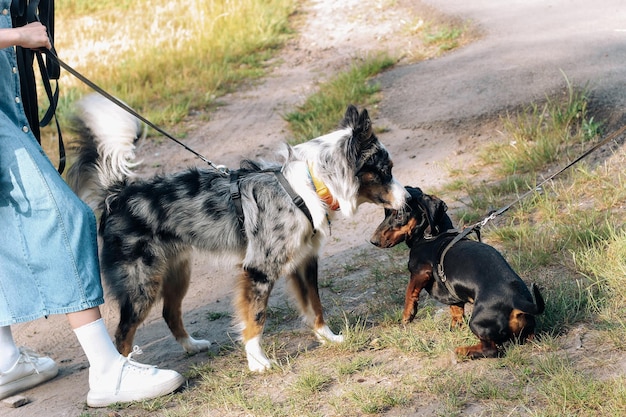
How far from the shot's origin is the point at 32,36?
12.2ft

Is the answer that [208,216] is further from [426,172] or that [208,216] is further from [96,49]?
[96,49]

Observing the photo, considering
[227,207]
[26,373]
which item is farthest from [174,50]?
[26,373]

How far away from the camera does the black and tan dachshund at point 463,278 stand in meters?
3.89

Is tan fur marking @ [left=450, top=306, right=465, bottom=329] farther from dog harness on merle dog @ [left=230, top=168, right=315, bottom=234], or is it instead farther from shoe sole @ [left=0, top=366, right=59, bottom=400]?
shoe sole @ [left=0, top=366, right=59, bottom=400]

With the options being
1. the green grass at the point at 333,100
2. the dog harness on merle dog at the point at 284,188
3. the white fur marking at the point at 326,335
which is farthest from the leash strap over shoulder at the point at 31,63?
the green grass at the point at 333,100

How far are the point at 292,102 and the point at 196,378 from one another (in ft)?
18.1

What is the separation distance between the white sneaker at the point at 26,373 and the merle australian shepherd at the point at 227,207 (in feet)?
1.80

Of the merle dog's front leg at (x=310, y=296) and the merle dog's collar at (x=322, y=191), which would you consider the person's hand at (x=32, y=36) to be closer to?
the merle dog's collar at (x=322, y=191)

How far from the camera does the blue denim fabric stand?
3.85 meters

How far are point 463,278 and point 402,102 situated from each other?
15.2ft

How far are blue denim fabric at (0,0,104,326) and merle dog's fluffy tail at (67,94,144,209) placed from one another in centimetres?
64

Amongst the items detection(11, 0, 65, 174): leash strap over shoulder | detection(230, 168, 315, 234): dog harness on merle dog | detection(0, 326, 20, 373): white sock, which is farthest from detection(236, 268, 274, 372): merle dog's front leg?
detection(0, 326, 20, 373): white sock

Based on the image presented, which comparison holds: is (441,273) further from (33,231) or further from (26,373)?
(26,373)

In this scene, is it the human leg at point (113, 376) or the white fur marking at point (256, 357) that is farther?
the white fur marking at point (256, 357)
